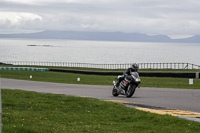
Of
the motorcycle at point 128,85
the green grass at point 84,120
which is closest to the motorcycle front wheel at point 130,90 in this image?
the motorcycle at point 128,85

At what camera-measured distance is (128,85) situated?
61.5ft

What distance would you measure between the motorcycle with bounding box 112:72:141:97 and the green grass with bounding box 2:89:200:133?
4.38 m

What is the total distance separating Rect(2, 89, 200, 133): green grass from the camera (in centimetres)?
896

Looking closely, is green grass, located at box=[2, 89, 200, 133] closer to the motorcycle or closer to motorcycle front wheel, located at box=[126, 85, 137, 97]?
the motorcycle

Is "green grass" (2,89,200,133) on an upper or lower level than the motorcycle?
lower

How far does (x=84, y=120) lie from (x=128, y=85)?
8.46m

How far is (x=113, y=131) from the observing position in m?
8.88

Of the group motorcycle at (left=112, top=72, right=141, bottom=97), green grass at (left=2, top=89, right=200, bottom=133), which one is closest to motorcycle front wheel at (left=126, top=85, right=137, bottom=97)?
motorcycle at (left=112, top=72, right=141, bottom=97)

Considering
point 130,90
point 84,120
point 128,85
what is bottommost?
point 84,120

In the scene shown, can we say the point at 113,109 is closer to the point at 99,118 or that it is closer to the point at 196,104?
the point at 99,118

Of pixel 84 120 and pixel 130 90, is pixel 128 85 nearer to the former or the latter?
pixel 130 90

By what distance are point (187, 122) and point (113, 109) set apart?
3093mm

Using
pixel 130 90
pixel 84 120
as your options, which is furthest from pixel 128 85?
pixel 84 120

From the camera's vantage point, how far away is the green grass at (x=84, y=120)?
29.4 ft
